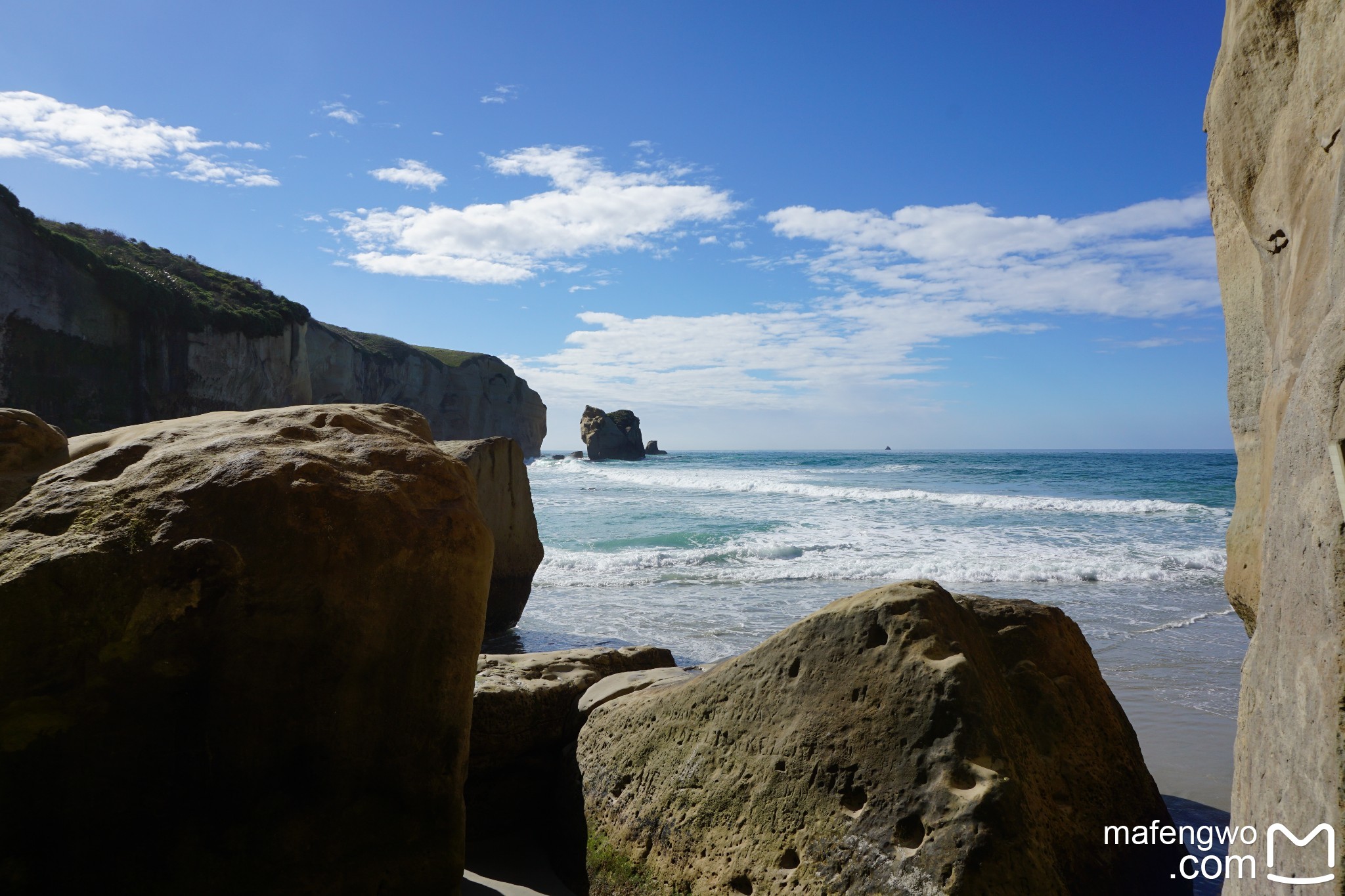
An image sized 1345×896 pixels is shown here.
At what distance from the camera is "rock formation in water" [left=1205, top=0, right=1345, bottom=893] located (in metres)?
1.48

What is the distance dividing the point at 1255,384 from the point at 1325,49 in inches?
60.5

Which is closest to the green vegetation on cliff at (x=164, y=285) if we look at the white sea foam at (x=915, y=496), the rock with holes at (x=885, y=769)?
the white sea foam at (x=915, y=496)

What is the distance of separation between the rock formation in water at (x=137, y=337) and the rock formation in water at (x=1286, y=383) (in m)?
28.7

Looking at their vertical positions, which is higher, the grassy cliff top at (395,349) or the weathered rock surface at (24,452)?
the grassy cliff top at (395,349)

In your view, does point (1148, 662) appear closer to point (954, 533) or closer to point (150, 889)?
point (150, 889)

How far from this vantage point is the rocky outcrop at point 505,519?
8.39 metres

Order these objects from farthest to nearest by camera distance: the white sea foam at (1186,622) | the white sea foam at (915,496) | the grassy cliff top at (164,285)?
the grassy cliff top at (164,285) < the white sea foam at (915,496) < the white sea foam at (1186,622)

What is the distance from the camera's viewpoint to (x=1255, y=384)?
3.59m

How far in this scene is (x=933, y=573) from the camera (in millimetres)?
11789

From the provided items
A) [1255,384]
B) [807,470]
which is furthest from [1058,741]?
[807,470]

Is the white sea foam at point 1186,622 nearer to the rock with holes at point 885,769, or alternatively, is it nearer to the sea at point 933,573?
the sea at point 933,573

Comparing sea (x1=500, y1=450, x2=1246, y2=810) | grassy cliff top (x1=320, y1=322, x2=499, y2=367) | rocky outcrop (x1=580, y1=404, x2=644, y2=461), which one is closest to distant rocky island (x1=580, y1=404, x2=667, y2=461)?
rocky outcrop (x1=580, y1=404, x2=644, y2=461)

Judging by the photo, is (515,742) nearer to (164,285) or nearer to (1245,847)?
(1245,847)

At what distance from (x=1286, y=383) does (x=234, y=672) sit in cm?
318
